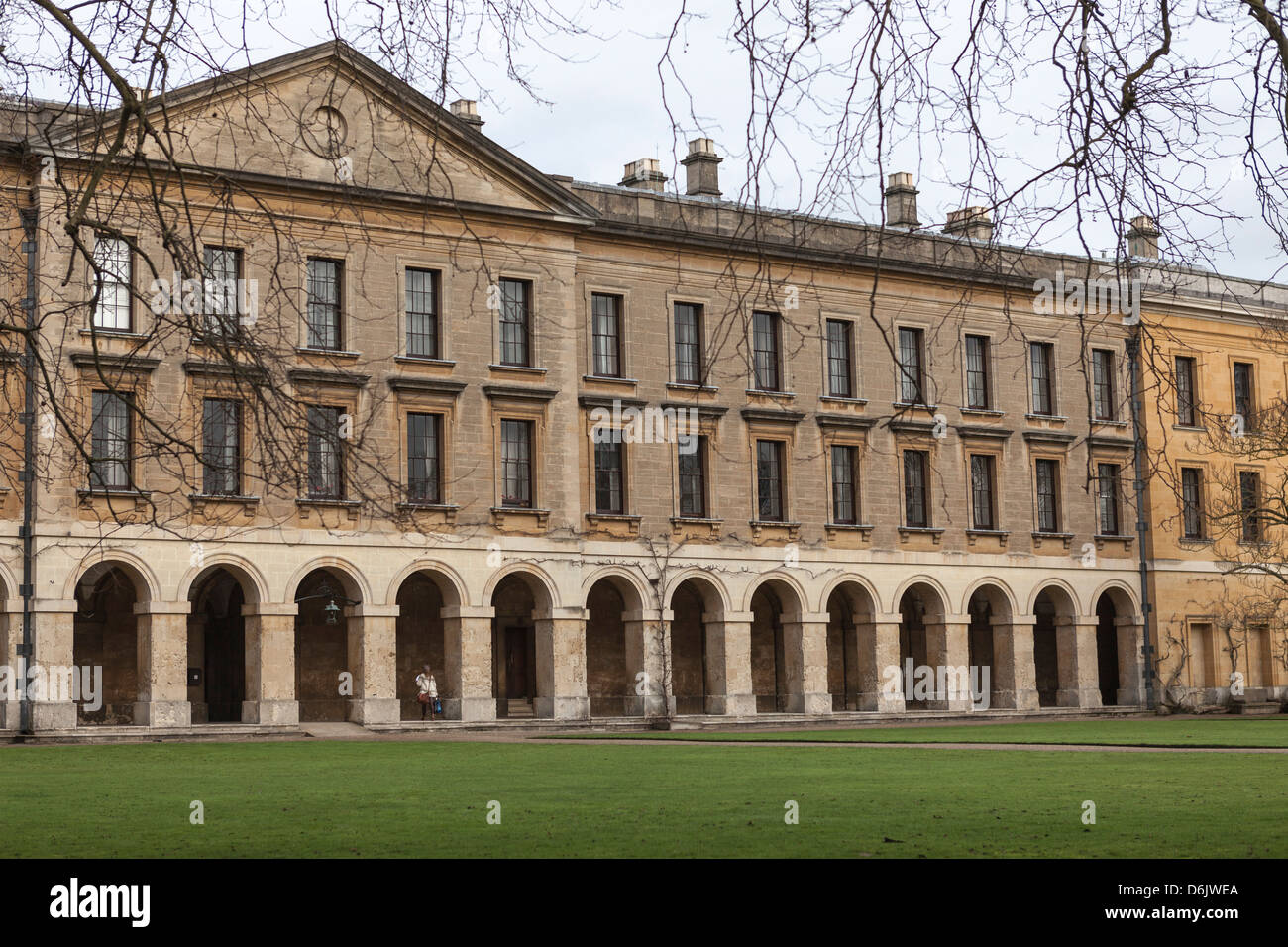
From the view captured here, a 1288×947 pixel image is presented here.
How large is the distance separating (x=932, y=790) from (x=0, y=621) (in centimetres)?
2454

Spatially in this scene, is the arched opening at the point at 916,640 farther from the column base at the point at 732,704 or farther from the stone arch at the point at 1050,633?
the column base at the point at 732,704

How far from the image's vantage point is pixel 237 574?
3962 centimetres

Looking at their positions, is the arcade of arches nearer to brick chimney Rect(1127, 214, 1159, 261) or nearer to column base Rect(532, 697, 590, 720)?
column base Rect(532, 697, 590, 720)

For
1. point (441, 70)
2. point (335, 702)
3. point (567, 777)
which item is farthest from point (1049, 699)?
point (441, 70)

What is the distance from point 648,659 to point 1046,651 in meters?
16.8

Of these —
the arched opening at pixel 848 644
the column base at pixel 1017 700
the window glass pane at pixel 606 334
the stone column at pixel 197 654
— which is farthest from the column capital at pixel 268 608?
the column base at pixel 1017 700

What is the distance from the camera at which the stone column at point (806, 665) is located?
47125 millimetres

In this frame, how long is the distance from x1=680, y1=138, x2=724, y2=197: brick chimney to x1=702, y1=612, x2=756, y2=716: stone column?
1194cm

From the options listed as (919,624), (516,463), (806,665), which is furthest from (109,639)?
(919,624)

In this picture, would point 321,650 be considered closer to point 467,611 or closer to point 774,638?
point 467,611

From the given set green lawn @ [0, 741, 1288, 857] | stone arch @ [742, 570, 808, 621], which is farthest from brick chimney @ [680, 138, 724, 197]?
green lawn @ [0, 741, 1288, 857]

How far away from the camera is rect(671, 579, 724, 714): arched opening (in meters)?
48.0

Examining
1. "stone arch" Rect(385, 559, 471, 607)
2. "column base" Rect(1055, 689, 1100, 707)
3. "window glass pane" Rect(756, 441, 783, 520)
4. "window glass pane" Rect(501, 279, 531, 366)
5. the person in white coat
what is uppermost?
"window glass pane" Rect(501, 279, 531, 366)

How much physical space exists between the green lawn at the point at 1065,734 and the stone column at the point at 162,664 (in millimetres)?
8558
